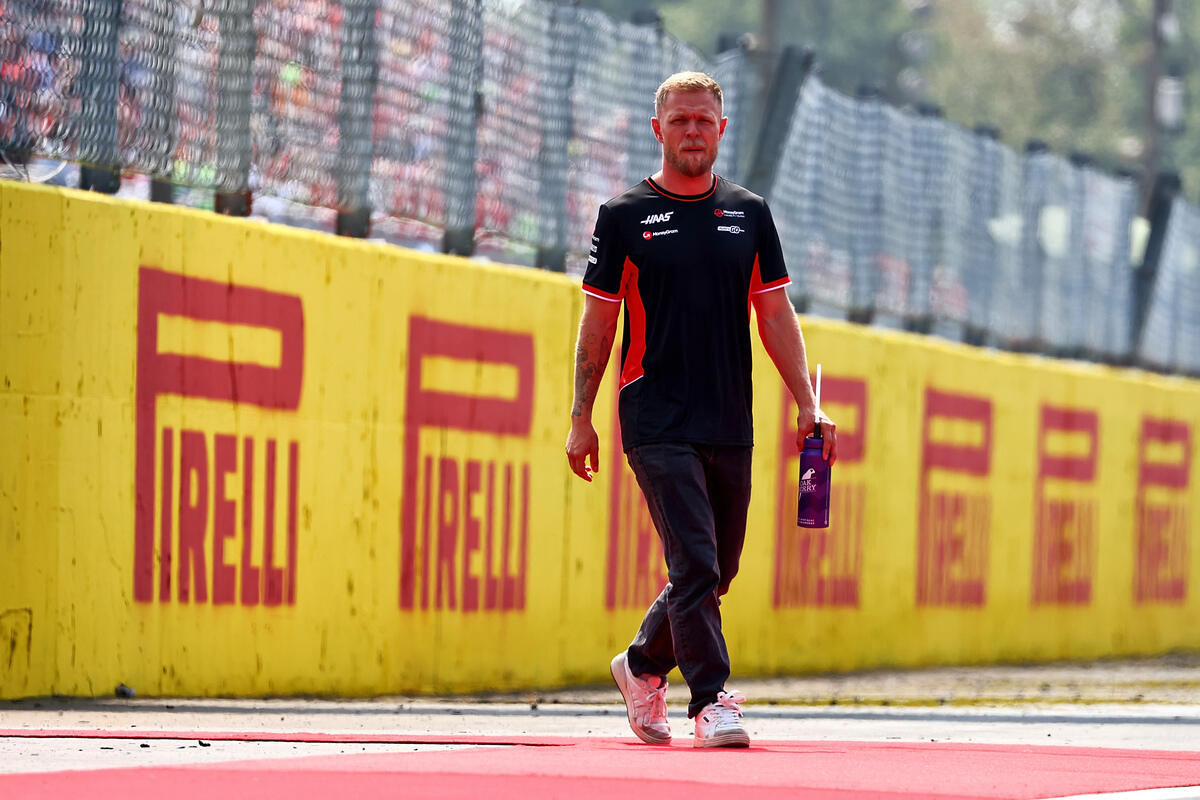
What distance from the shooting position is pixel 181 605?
27.8 ft

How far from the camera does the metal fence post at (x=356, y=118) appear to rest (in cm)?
973

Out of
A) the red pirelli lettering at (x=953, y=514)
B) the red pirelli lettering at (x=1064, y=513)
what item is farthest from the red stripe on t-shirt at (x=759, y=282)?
the red pirelli lettering at (x=1064, y=513)

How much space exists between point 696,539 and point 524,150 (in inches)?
183

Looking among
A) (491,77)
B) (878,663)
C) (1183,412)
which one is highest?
(491,77)

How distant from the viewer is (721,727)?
6340 millimetres

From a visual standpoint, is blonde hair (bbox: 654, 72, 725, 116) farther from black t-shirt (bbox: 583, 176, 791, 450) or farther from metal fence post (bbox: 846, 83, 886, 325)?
metal fence post (bbox: 846, 83, 886, 325)

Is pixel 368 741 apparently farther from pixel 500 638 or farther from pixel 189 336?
pixel 500 638

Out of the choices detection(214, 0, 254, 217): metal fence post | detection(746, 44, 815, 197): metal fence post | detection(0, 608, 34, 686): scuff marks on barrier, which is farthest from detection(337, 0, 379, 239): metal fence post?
detection(746, 44, 815, 197): metal fence post

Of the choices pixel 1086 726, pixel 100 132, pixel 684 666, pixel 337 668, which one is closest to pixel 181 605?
pixel 337 668

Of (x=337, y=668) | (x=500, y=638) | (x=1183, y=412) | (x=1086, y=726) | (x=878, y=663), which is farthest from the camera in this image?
(x=1183, y=412)

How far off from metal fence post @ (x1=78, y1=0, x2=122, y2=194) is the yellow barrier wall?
201 millimetres

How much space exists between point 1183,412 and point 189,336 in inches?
388

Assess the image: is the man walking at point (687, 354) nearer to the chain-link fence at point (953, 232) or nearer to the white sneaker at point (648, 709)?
the white sneaker at point (648, 709)

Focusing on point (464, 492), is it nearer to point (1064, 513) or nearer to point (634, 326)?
point (634, 326)
